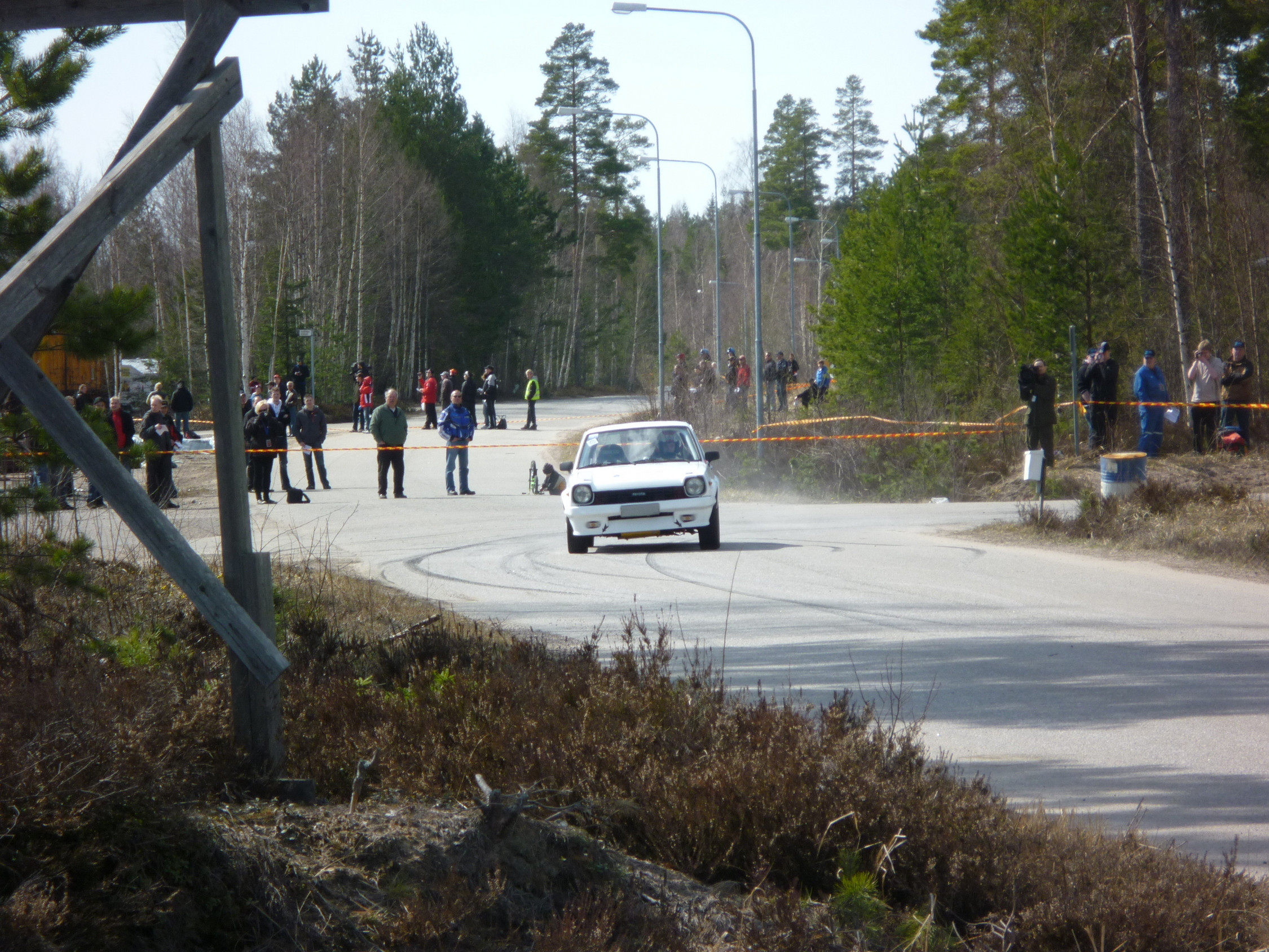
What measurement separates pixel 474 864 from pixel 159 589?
17.6ft

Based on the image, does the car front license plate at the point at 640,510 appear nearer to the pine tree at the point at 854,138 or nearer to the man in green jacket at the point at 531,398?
the man in green jacket at the point at 531,398

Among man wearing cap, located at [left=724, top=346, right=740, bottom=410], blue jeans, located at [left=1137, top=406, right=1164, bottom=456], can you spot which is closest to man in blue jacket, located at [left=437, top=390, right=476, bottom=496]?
man wearing cap, located at [left=724, top=346, right=740, bottom=410]

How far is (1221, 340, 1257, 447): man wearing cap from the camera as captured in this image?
2397 centimetres

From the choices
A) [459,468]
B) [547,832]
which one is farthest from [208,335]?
[459,468]

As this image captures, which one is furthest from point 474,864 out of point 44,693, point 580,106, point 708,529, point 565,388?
point 580,106

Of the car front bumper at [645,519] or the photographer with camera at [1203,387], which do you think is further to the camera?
the photographer with camera at [1203,387]

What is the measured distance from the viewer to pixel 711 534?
16391 mm

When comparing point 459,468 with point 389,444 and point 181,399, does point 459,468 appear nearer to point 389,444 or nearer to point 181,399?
point 389,444

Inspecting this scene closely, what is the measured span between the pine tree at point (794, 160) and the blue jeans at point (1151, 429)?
80.2 m

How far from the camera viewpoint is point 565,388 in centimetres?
8112

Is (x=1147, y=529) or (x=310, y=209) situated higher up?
(x=310, y=209)

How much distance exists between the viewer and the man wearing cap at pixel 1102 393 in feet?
79.7

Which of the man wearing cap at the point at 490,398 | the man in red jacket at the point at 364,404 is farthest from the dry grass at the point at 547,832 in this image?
the man in red jacket at the point at 364,404

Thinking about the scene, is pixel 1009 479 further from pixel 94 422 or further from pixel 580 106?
pixel 580 106
